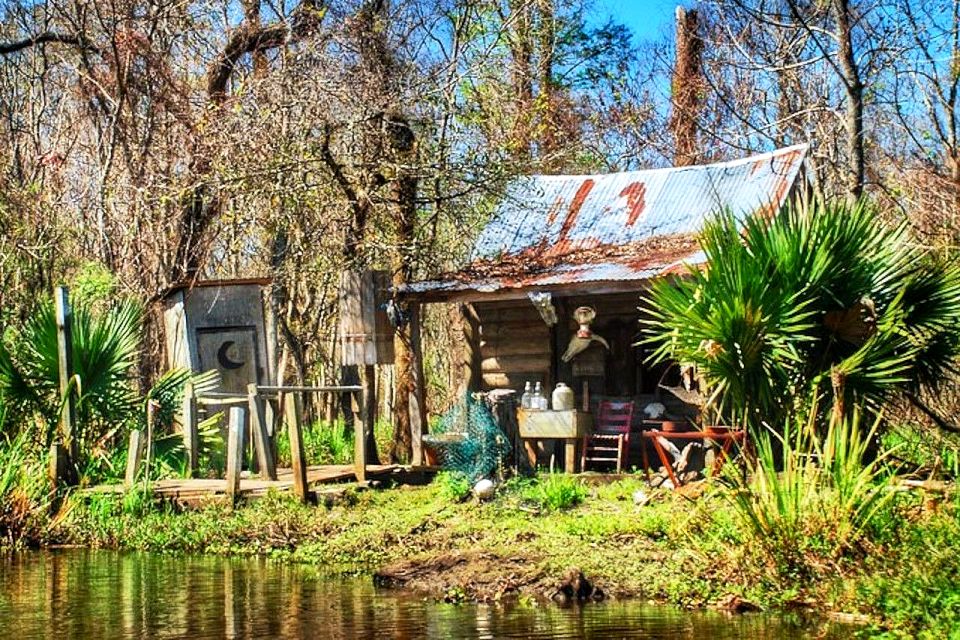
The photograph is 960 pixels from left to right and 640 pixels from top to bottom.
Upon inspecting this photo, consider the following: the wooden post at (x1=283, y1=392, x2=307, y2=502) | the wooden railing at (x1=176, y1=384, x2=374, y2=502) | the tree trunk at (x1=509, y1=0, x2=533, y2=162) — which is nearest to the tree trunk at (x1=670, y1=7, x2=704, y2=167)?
the tree trunk at (x1=509, y1=0, x2=533, y2=162)

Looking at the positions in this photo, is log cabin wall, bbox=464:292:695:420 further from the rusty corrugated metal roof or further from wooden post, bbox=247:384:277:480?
wooden post, bbox=247:384:277:480

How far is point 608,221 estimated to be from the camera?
18.1m

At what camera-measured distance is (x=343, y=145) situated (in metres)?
18.3

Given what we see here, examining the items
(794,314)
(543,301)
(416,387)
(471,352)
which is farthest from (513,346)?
(794,314)

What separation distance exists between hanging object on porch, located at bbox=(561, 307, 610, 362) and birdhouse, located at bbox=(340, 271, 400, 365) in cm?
253

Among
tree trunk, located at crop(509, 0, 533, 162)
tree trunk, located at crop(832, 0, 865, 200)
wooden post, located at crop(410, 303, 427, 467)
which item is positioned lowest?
wooden post, located at crop(410, 303, 427, 467)

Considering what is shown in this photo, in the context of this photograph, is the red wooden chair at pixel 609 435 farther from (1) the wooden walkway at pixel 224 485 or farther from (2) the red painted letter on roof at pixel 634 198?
(1) the wooden walkway at pixel 224 485

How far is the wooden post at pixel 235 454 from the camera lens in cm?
1423

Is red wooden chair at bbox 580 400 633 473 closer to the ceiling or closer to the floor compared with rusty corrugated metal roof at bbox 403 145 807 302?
closer to the floor

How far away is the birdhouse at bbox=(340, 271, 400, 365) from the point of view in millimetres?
16609

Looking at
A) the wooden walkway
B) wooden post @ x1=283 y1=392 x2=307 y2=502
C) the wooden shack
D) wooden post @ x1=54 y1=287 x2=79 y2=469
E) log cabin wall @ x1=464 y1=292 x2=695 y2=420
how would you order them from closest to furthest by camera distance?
1. wooden post @ x1=283 y1=392 x2=307 y2=502
2. the wooden walkway
3. wooden post @ x1=54 y1=287 x2=79 y2=469
4. the wooden shack
5. log cabin wall @ x1=464 y1=292 x2=695 y2=420

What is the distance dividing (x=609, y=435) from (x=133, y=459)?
20.3 ft

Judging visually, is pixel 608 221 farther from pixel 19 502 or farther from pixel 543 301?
pixel 19 502

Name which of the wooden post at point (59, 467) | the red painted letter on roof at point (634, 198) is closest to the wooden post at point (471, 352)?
the red painted letter on roof at point (634, 198)
